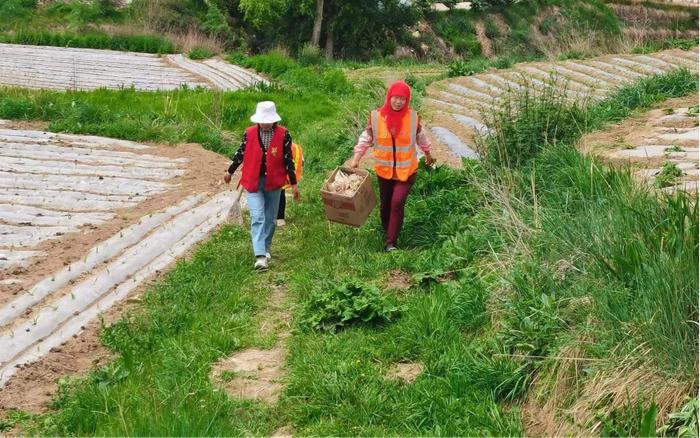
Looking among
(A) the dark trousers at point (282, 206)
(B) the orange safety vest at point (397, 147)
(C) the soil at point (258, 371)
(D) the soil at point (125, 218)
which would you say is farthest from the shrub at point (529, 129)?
(D) the soil at point (125, 218)

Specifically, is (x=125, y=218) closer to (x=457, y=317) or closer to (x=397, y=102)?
(x=397, y=102)

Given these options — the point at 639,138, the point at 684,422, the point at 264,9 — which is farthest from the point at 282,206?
the point at 264,9

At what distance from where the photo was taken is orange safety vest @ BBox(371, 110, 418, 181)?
812 centimetres

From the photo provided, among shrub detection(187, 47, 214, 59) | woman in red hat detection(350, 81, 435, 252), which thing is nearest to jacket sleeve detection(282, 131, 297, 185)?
woman in red hat detection(350, 81, 435, 252)

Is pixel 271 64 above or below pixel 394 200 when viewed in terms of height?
below

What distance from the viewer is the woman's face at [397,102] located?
795 cm

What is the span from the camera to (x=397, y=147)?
8.16m

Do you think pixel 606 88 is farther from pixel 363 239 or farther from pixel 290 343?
pixel 290 343

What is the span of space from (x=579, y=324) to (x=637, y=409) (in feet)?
2.66

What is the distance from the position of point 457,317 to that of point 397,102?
264 centimetres

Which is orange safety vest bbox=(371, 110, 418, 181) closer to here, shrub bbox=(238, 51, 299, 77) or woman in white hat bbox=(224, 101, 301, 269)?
woman in white hat bbox=(224, 101, 301, 269)

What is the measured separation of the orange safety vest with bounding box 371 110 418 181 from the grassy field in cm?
59

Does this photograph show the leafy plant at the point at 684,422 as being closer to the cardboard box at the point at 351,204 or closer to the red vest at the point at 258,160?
the cardboard box at the point at 351,204

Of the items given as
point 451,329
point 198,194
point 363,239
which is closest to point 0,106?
point 198,194
